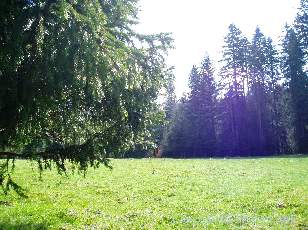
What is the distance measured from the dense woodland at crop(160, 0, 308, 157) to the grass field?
143ft

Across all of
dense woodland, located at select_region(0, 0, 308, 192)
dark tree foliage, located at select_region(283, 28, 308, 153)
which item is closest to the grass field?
dense woodland, located at select_region(0, 0, 308, 192)

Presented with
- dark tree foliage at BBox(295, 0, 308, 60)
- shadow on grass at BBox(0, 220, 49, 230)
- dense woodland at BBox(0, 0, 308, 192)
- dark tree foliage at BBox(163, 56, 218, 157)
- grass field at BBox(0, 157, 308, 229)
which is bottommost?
shadow on grass at BBox(0, 220, 49, 230)

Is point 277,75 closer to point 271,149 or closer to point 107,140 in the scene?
point 271,149

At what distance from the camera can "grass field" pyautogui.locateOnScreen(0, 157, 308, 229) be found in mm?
12445

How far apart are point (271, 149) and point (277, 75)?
12.8 metres

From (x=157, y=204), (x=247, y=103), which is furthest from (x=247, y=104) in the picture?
(x=157, y=204)

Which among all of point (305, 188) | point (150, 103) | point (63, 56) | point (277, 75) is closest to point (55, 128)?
point (150, 103)

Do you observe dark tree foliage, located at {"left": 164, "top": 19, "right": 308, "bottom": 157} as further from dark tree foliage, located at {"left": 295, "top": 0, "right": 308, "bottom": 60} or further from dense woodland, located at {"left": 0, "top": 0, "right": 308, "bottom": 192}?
dense woodland, located at {"left": 0, "top": 0, "right": 308, "bottom": 192}

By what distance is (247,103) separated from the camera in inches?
2923

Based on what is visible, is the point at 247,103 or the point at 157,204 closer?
the point at 157,204

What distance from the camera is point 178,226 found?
479 inches

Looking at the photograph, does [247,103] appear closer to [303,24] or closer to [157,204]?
[303,24]

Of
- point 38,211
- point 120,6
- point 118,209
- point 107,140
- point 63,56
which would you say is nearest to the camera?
point 63,56

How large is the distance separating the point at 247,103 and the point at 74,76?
6856 centimetres
